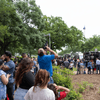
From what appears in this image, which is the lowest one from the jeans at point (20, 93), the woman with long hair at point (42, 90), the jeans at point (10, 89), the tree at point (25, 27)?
the jeans at point (10, 89)

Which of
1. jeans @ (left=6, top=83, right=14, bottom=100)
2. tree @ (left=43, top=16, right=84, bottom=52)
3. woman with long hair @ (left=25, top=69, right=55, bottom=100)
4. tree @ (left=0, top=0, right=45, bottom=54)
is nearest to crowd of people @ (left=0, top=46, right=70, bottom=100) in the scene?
woman with long hair @ (left=25, top=69, right=55, bottom=100)

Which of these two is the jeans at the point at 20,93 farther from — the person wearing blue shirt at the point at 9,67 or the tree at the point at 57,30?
the tree at the point at 57,30

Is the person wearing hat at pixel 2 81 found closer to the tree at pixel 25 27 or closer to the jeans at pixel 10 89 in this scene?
the jeans at pixel 10 89

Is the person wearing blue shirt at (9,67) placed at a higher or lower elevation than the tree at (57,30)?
lower

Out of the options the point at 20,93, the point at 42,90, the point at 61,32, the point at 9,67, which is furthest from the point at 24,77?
the point at 61,32

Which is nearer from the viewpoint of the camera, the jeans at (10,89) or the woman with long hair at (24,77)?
the woman with long hair at (24,77)

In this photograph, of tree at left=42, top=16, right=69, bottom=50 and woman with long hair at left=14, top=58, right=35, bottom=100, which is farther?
tree at left=42, top=16, right=69, bottom=50

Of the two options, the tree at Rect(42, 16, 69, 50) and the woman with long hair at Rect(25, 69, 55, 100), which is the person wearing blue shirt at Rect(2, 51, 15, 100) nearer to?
the woman with long hair at Rect(25, 69, 55, 100)

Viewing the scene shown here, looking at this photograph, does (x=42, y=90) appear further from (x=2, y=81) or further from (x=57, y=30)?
(x=57, y=30)

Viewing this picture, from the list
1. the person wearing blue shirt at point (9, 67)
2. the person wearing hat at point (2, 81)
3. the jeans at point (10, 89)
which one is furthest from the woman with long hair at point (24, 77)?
the jeans at point (10, 89)

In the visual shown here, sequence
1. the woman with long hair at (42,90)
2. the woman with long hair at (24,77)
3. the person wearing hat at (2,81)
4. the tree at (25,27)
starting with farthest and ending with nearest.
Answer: the tree at (25,27) → the person wearing hat at (2,81) → the woman with long hair at (24,77) → the woman with long hair at (42,90)

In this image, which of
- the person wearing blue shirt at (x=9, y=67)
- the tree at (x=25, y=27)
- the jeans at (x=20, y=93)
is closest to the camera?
the jeans at (x=20, y=93)

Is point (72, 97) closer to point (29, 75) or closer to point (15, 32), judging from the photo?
point (29, 75)

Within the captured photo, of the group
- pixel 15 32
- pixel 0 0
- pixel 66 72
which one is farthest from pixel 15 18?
pixel 66 72
